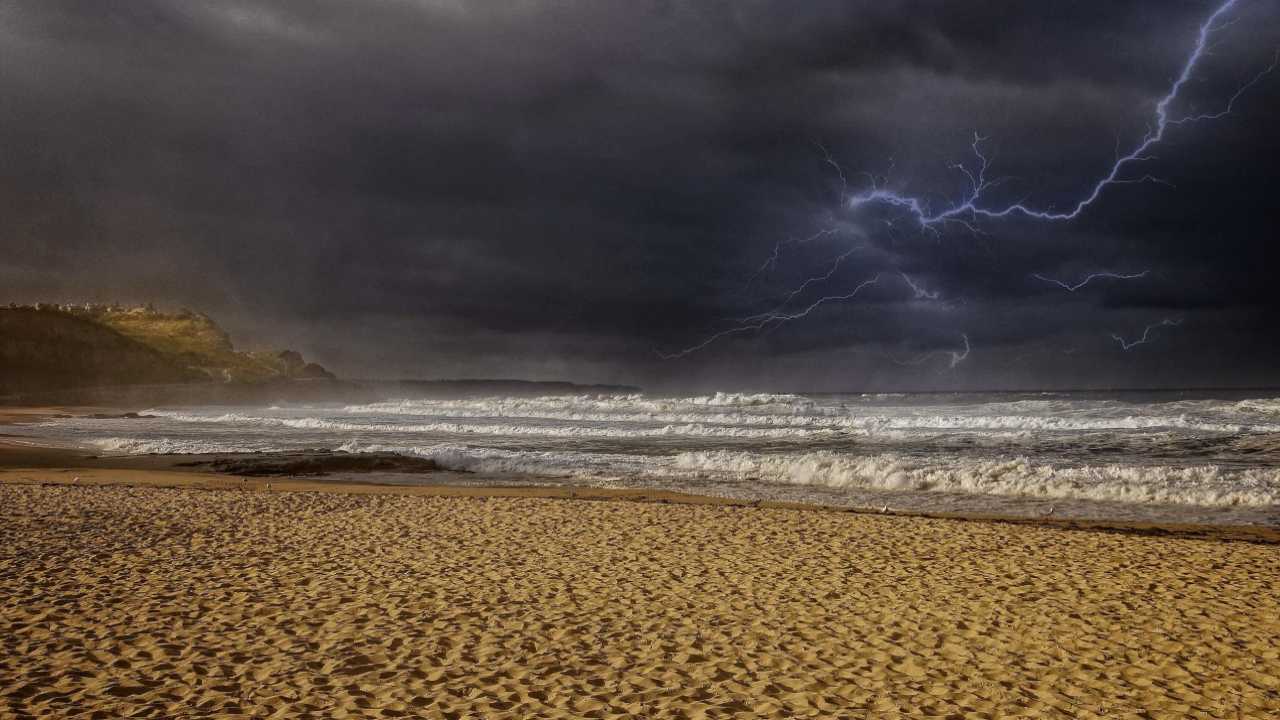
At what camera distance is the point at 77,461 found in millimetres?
21812

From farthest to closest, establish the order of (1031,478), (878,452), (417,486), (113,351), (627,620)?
(113,351)
(878,452)
(417,486)
(1031,478)
(627,620)

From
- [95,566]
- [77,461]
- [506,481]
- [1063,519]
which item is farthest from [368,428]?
[1063,519]

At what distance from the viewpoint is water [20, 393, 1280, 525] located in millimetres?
15664

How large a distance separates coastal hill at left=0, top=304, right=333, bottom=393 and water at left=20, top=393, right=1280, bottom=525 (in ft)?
196

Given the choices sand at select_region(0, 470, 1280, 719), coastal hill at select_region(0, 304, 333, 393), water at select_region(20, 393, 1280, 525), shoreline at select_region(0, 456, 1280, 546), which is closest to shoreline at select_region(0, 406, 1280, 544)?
shoreline at select_region(0, 456, 1280, 546)

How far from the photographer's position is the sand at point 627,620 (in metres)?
5.37

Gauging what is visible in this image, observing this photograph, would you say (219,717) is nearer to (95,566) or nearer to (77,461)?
(95,566)

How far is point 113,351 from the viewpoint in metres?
94.1

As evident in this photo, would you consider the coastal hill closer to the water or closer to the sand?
the water

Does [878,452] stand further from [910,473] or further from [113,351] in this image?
[113,351]

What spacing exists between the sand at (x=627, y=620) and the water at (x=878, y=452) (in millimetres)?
4990

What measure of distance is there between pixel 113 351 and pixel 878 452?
106 meters

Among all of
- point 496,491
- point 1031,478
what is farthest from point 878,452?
point 496,491

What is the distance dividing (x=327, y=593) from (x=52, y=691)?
9.33ft
